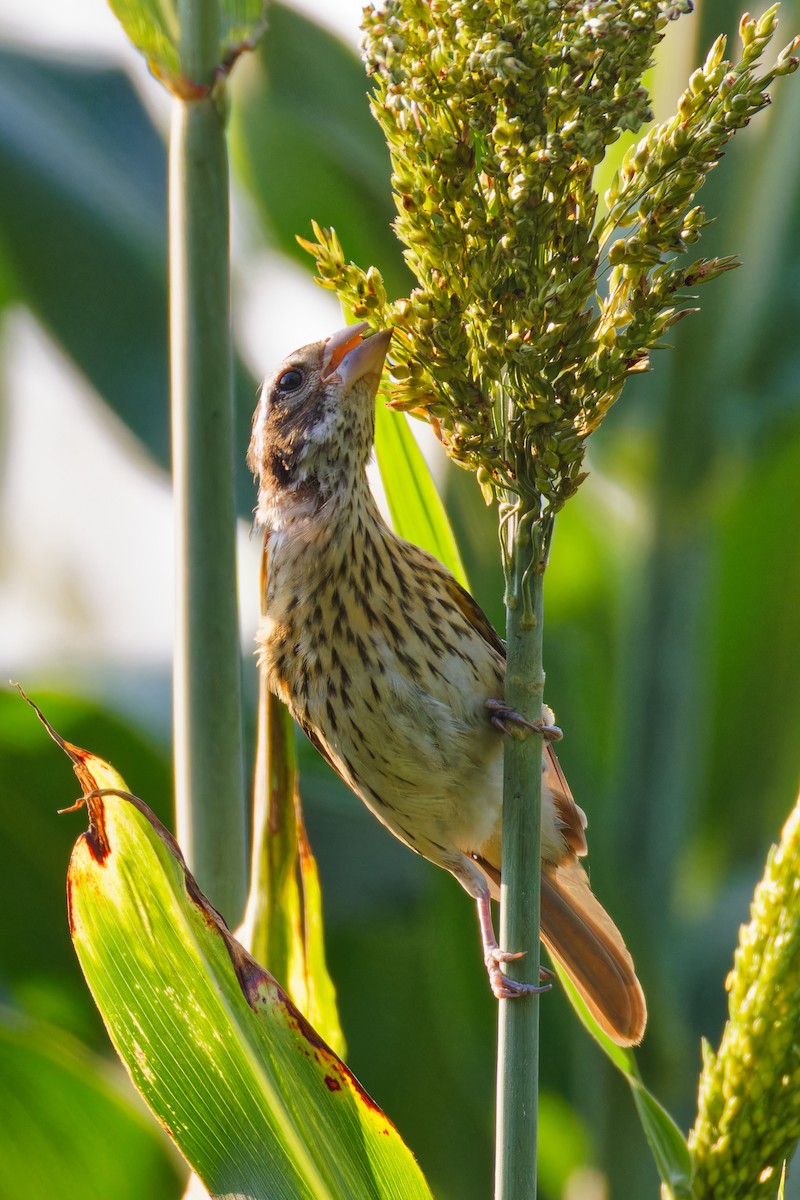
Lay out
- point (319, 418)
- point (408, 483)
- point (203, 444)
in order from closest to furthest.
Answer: point (203, 444)
point (408, 483)
point (319, 418)

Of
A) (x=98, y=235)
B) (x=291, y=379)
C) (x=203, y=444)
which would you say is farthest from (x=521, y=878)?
(x=98, y=235)

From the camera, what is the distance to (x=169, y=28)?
3.95ft

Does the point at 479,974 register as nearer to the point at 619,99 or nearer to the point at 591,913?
the point at 591,913

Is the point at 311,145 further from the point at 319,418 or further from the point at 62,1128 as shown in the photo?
the point at 62,1128

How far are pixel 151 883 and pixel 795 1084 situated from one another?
511 mm

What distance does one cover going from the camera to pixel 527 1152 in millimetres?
967

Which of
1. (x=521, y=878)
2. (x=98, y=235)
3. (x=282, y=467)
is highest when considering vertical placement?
(x=98, y=235)

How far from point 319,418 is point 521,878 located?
105 centimetres

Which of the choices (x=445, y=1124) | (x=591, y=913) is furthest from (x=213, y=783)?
(x=445, y=1124)

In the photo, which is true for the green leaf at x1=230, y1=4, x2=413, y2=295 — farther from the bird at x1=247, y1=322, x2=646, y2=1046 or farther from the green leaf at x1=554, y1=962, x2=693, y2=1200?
the green leaf at x1=554, y1=962, x2=693, y2=1200

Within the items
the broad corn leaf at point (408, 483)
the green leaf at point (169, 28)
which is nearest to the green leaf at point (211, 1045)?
the broad corn leaf at point (408, 483)

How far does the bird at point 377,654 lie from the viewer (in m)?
1.81

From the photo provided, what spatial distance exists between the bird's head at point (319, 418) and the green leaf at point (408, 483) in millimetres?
432

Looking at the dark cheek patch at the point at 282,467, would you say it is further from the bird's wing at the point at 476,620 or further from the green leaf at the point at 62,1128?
the green leaf at the point at 62,1128
